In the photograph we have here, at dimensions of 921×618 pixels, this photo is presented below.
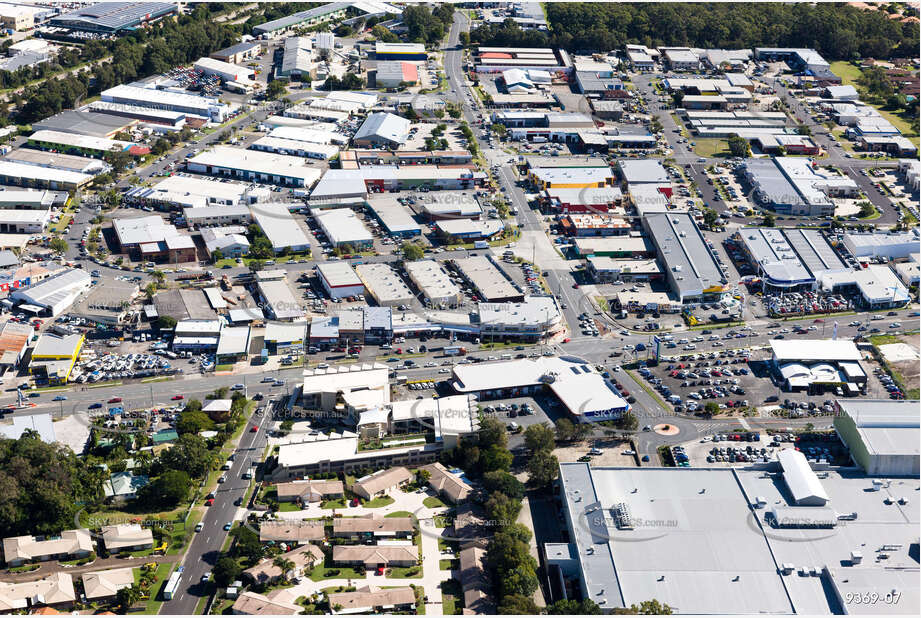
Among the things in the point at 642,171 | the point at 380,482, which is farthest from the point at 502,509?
the point at 642,171

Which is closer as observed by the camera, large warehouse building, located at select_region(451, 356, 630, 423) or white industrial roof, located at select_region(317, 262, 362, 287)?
large warehouse building, located at select_region(451, 356, 630, 423)

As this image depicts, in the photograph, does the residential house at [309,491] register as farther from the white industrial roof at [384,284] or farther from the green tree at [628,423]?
the white industrial roof at [384,284]

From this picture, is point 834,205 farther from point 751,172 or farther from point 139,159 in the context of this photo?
point 139,159

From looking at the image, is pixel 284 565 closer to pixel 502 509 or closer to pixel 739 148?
pixel 502 509

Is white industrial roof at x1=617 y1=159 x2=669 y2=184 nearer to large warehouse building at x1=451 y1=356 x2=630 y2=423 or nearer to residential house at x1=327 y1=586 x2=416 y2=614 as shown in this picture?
large warehouse building at x1=451 y1=356 x2=630 y2=423

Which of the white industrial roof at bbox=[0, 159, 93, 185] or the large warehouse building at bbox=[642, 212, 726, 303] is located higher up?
the white industrial roof at bbox=[0, 159, 93, 185]

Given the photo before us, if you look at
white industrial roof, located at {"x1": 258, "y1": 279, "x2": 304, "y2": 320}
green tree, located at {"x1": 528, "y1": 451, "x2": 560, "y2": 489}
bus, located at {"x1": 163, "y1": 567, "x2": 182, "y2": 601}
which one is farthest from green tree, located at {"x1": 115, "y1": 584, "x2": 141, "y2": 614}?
white industrial roof, located at {"x1": 258, "y1": 279, "x2": 304, "y2": 320}

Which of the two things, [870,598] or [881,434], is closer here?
[870,598]

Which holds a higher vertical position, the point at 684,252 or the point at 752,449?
the point at 684,252
